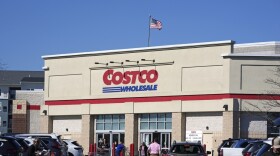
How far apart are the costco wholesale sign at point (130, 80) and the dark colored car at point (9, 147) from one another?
31371 mm

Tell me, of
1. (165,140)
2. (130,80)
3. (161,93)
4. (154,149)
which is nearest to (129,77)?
(130,80)

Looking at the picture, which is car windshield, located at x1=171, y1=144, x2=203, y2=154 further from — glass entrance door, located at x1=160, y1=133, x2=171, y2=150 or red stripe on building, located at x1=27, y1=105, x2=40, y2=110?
red stripe on building, located at x1=27, y1=105, x2=40, y2=110

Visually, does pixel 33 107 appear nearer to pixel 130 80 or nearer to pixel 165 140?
pixel 130 80

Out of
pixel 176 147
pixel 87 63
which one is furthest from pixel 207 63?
pixel 176 147

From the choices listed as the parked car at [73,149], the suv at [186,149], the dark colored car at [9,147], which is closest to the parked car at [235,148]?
the suv at [186,149]

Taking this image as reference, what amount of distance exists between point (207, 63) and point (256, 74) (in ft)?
12.4

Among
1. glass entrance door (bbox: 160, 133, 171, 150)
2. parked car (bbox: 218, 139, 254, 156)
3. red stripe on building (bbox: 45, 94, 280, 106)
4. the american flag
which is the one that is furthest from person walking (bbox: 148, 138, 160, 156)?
the american flag

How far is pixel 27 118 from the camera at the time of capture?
73688mm

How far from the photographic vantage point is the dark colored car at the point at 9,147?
25156 millimetres

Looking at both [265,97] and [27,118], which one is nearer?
[265,97]

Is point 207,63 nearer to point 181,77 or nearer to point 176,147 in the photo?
point 181,77

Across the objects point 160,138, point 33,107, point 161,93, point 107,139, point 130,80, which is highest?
point 130,80

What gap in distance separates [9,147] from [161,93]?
31.5 metres

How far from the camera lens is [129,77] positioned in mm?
58500
